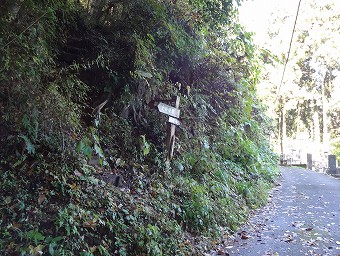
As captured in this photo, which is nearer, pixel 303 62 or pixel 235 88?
pixel 235 88

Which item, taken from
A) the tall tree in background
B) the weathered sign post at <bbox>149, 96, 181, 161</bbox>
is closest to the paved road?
the weathered sign post at <bbox>149, 96, 181, 161</bbox>

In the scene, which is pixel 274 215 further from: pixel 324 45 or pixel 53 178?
pixel 324 45

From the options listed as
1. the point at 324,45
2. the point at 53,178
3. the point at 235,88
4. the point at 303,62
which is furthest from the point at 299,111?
the point at 53,178

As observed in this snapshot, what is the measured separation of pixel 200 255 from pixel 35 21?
4148mm

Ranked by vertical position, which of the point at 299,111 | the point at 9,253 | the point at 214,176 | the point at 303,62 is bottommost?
the point at 9,253

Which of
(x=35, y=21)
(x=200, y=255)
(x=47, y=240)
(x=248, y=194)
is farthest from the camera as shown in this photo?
(x=248, y=194)

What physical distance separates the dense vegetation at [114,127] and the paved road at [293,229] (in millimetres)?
470

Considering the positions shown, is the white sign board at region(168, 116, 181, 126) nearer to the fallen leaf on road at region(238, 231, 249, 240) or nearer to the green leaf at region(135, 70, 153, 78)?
the green leaf at region(135, 70, 153, 78)

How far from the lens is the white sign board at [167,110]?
6490 millimetres

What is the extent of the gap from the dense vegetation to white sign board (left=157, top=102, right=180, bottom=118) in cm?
51

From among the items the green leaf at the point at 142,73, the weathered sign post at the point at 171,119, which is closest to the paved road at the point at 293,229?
the weathered sign post at the point at 171,119

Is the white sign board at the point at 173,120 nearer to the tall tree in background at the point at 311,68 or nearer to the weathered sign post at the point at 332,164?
the weathered sign post at the point at 332,164

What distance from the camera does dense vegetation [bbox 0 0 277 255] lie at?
4.16 meters

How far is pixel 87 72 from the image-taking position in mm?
6320
